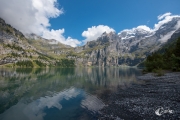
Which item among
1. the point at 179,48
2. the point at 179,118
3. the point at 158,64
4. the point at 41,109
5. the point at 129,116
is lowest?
the point at 41,109

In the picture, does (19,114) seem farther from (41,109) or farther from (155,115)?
(155,115)

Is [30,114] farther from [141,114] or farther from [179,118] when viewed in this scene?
[179,118]

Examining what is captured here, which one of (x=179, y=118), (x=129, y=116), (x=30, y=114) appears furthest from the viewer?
(x=30, y=114)

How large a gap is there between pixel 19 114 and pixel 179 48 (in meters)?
97.4

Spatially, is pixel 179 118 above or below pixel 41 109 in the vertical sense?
above

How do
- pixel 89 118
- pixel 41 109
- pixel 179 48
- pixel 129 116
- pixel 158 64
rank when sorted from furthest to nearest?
1. pixel 158 64
2. pixel 179 48
3. pixel 41 109
4. pixel 89 118
5. pixel 129 116

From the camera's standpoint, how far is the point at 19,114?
2923cm

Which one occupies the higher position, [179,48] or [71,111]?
[179,48]

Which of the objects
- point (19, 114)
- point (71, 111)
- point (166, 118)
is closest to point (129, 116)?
point (166, 118)

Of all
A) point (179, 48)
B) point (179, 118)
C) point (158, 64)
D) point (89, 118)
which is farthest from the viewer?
point (158, 64)

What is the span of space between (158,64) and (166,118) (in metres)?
102

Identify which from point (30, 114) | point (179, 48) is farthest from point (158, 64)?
point (30, 114)

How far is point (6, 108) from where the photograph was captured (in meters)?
32.7

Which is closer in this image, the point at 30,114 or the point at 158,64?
the point at 30,114
